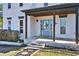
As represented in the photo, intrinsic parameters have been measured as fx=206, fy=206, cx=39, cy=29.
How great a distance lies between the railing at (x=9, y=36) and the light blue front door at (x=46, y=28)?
305 cm

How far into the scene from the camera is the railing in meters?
19.5

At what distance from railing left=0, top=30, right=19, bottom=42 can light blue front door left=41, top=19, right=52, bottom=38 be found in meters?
3.05

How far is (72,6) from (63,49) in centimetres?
316

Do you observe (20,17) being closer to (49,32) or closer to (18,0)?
(49,32)

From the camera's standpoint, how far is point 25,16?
19219 millimetres

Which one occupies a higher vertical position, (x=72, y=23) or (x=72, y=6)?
(x=72, y=6)

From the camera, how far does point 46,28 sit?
21062mm

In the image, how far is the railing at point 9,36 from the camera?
1951cm

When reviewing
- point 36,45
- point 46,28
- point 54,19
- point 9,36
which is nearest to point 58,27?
point 46,28

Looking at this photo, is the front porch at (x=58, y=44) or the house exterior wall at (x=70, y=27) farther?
the house exterior wall at (x=70, y=27)

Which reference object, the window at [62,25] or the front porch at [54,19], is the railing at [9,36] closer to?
the front porch at [54,19]

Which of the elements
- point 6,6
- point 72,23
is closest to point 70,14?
point 72,23

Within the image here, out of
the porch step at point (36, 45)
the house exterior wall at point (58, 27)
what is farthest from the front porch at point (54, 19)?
the porch step at point (36, 45)

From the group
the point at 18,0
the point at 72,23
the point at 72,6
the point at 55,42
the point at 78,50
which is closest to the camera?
the point at 18,0
